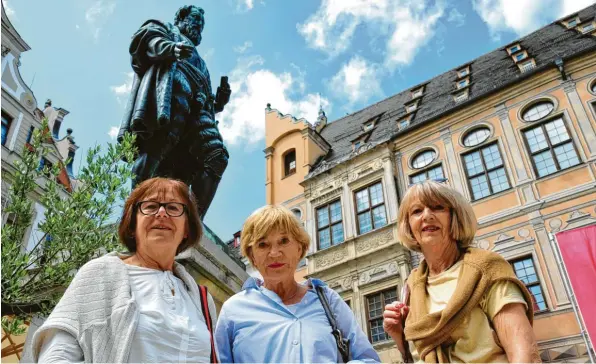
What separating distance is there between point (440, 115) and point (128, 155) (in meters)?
14.5

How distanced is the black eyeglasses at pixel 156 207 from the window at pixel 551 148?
1435 cm

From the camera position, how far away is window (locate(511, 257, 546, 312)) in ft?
39.5

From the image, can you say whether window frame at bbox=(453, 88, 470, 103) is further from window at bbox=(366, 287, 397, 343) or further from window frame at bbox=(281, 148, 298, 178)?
window at bbox=(366, 287, 397, 343)

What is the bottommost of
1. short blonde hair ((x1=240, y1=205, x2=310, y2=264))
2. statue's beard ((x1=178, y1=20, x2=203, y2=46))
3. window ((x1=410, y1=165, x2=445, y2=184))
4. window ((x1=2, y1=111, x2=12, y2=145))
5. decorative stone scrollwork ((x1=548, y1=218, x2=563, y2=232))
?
short blonde hair ((x1=240, y1=205, x2=310, y2=264))

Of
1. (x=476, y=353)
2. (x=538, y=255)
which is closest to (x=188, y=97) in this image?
(x=476, y=353)

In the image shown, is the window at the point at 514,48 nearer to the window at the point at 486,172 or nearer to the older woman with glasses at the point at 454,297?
the window at the point at 486,172

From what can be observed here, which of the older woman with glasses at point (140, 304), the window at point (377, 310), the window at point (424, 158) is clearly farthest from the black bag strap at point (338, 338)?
the window at point (424, 158)

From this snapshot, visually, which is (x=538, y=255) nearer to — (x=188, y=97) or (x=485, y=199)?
(x=485, y=199)

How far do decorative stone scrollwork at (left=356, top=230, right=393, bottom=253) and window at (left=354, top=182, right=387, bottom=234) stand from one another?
1.44ft

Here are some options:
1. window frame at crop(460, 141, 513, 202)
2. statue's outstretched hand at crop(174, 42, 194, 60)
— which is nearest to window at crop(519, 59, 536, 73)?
window frame at crop(460, 141, 513, 202)

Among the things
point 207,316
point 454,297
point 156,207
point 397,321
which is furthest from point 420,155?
point 207,316

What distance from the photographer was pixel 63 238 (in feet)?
13.2

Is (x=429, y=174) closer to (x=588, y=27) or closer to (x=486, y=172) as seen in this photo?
(x=486, y=172)

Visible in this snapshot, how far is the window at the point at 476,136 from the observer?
1571cm
